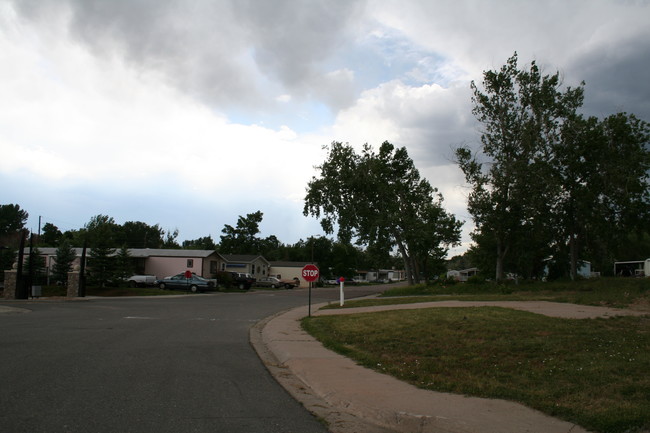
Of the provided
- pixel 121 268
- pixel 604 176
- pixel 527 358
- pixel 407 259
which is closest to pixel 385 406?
pixel 527 358

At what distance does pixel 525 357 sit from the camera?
8500mm

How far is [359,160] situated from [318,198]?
196 inches

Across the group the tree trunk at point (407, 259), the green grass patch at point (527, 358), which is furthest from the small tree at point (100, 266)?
the green grass patch at point (527, 358)

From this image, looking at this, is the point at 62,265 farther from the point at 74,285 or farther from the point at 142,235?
the point at 142,235

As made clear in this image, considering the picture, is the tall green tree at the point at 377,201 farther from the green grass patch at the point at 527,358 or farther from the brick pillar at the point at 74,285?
the green grass patch at the point at 527,358

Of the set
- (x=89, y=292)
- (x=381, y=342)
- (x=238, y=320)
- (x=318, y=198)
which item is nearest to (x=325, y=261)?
(x=318, y=198)

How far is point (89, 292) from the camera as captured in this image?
126 feet

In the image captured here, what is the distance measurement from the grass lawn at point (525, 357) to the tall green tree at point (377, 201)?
2719 cm

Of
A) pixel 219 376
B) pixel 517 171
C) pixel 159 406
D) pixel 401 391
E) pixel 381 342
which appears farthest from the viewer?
pixel 517 171

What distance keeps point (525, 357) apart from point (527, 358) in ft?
0.23

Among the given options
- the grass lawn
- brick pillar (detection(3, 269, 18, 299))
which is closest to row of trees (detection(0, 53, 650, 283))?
brick pillar (detection(3, 269, 18, 299))

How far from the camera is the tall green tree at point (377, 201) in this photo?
41.4 metres

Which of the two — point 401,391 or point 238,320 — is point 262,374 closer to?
point 401,391

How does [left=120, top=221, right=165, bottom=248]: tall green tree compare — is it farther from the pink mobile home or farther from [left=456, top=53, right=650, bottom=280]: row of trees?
[left=456, top=53, right=650, bottom=280]: row of trees
